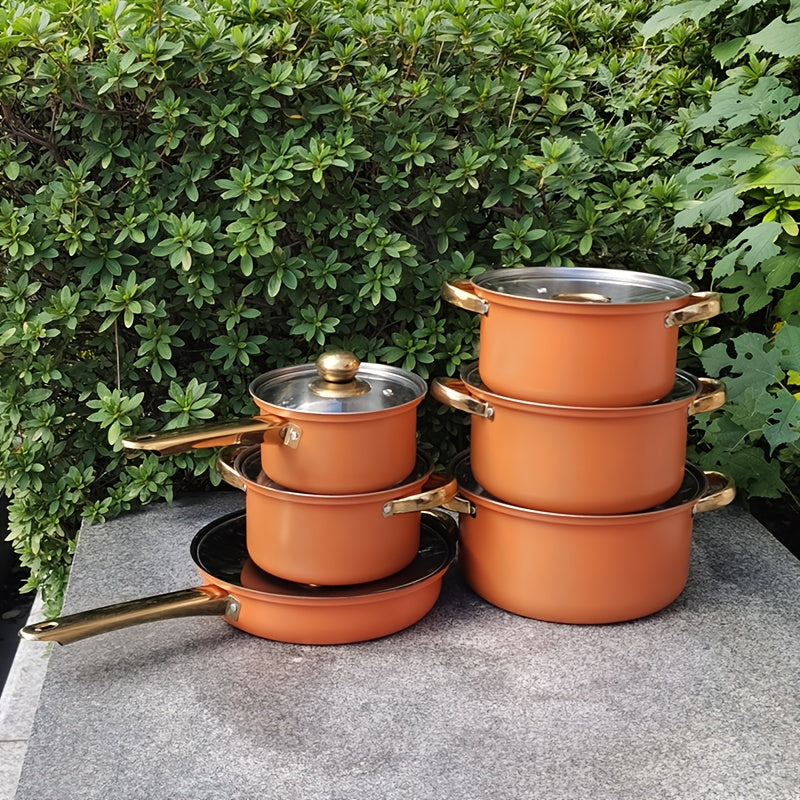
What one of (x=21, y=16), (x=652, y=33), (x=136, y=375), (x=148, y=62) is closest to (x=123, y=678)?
(x=136, y=375)

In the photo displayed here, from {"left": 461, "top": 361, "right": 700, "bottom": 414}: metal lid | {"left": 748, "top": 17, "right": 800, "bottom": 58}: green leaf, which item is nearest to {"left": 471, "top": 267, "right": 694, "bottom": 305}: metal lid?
{"left": 461, "top": 361, "right": 700, "bottom": 414}: metal lid

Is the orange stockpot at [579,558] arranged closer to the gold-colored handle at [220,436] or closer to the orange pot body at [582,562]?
the orange pot body at [582,562]

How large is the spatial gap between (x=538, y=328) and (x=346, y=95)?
0.90m

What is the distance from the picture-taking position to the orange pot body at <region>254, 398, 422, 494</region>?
7.10 ft

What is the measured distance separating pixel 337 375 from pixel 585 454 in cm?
57

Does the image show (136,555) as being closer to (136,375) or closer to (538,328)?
(136,375)

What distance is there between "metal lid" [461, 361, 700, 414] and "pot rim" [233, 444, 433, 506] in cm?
23

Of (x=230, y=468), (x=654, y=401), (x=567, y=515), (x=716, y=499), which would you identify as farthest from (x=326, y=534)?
(x=716, y=499)

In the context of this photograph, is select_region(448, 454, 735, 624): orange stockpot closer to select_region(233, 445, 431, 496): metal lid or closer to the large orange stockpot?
select_region(233, 445, 431, 496): metal lid

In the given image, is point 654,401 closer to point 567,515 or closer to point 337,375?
point 567,515

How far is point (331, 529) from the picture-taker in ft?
7.22

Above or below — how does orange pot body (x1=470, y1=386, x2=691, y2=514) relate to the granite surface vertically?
above

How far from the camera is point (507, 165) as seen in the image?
2803 mm

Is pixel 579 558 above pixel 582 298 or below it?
below
